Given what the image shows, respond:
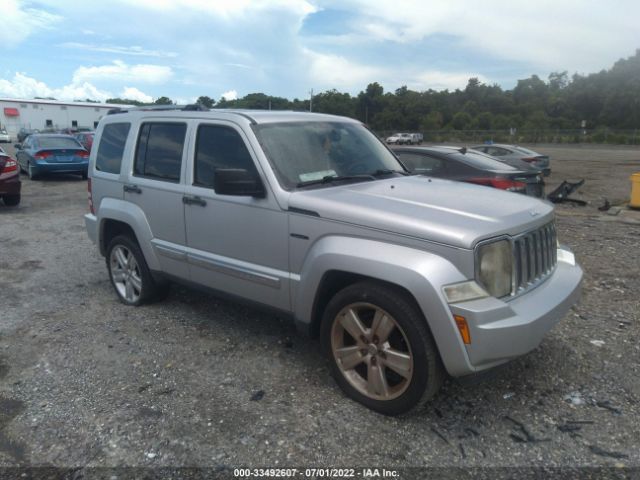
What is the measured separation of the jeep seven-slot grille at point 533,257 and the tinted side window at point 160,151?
2.78 m

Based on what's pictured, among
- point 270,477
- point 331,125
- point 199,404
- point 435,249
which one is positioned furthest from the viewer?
point 331,125

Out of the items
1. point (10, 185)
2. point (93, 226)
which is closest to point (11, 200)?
point (10, 185)

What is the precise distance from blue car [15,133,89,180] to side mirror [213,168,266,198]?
45.2 feet

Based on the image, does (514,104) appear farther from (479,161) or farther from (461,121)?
(479,161)

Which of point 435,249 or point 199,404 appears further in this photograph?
point 199,404

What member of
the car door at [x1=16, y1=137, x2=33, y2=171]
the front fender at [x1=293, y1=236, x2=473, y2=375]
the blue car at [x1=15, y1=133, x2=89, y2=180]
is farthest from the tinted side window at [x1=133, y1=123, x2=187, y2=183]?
the car door at [x1=16, y1=137, x2=33, y2=171]

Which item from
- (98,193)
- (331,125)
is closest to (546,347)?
(331,125)

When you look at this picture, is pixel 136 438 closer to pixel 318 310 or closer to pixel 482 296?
pixel 318 310

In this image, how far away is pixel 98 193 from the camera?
215 inches

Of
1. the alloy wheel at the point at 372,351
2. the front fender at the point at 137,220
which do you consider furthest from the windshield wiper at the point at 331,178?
the front fender at the point at 137,220

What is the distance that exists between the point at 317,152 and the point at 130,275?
2.44m

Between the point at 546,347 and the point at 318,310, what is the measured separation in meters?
1.98

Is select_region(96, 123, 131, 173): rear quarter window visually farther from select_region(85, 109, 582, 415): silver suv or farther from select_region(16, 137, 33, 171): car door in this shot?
select_region(16, 137, 33, 171): car door

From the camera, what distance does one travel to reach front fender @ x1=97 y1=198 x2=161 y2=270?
4.85m
